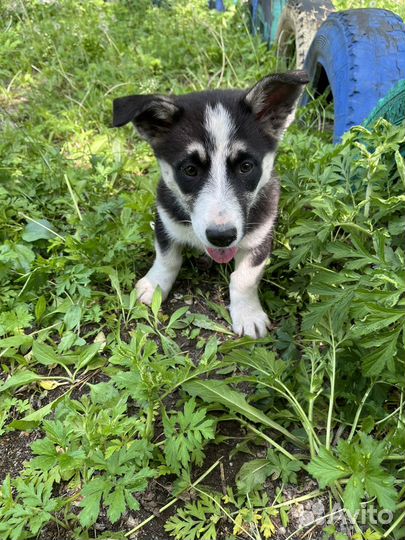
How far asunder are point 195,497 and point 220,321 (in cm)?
115

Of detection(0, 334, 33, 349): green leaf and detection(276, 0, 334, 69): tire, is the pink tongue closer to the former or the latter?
detection(0, 334, 33, 349): green leaf

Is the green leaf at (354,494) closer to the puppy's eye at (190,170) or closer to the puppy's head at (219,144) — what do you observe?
the puppy's head at (219,144)

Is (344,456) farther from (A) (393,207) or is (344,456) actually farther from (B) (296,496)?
(A) (393,207)

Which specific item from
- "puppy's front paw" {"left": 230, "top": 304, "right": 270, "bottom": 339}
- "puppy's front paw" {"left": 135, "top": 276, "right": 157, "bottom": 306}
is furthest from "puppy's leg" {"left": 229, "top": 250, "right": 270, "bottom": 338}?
"puppy's front paw" {"left": 135, "top": 276, "right": 157, "bottom": 306}

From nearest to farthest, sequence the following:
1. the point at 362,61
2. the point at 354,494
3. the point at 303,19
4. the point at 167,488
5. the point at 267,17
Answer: the point at 354,494 → the point at 167,488 → the point at 362,61 → the point at 303,19 → the point at 267,17

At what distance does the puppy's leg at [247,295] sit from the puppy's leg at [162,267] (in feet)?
1.36

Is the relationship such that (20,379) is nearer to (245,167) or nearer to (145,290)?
(145,290)

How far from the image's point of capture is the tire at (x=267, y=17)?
573cm

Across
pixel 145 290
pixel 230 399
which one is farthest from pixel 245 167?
pixel 230 399

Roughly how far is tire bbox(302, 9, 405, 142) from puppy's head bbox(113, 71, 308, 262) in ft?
3.36

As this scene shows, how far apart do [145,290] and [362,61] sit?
245 centimetres

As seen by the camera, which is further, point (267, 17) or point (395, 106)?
point (267, 17)

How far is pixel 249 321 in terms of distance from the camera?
2.79 meters

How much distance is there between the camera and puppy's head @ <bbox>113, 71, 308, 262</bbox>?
2.45 metres
